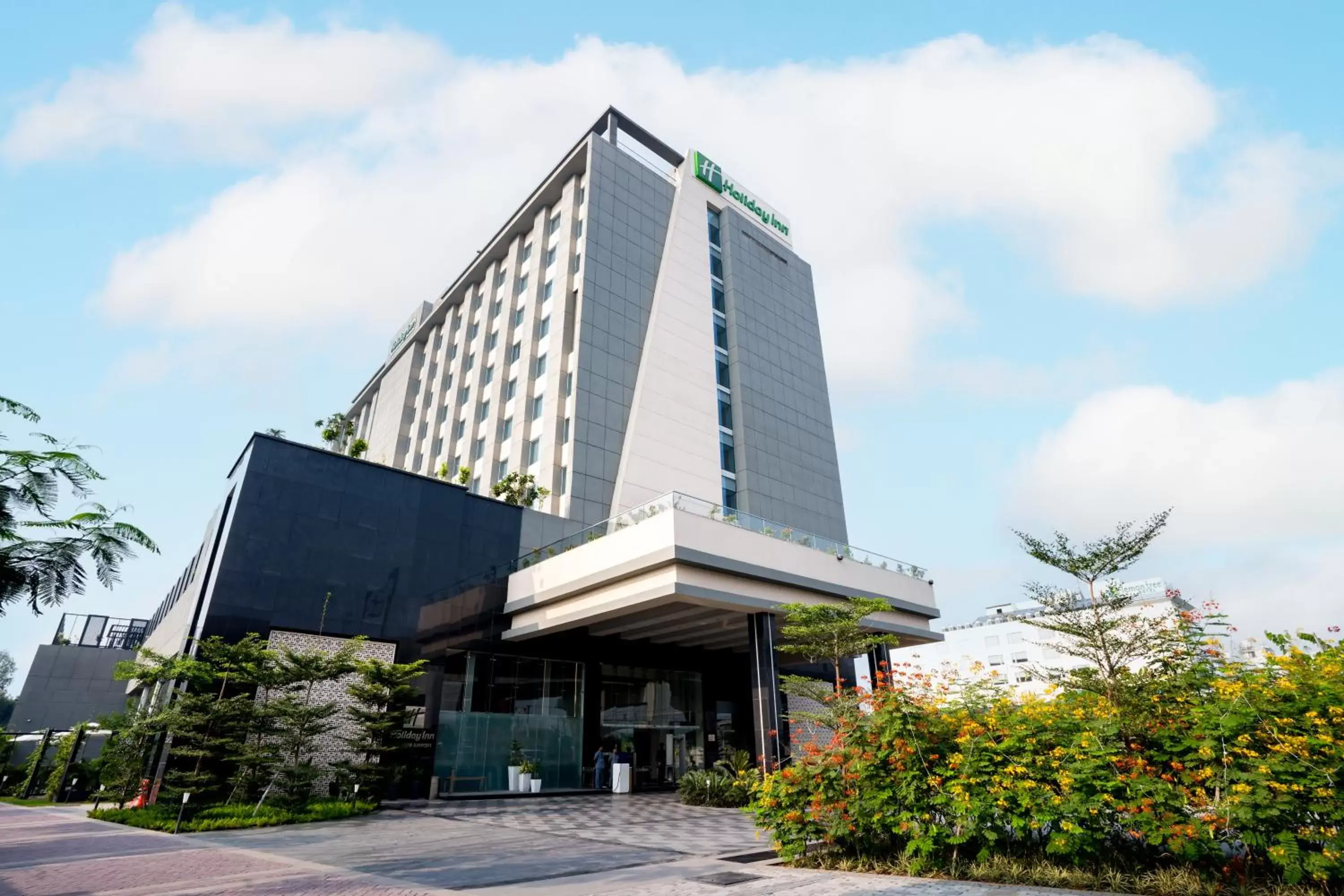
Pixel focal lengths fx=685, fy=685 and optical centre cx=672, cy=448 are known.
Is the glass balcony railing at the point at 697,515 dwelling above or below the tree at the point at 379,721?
above

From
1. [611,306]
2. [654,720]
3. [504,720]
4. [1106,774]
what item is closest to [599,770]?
[654,720]

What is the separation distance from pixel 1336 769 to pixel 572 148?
4340cm

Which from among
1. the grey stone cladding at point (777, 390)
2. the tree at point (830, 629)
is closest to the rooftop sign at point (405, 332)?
the grey stone cladding at point (777, 390)

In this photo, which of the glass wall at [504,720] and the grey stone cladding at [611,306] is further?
the grey stone cladding at [611,306]

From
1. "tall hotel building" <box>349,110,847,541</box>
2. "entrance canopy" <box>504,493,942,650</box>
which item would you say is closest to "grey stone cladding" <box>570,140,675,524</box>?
"tall hotel building" <box>349,110,847,541</box>

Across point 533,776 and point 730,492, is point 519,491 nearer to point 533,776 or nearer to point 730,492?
point 730,492

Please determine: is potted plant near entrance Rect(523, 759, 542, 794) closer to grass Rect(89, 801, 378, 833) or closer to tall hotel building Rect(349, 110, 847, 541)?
grass Rect(89, 801, 378, 833)

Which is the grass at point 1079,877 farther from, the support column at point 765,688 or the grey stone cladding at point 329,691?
the grey stone cladding at point 329,691

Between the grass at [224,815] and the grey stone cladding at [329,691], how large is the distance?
99.0 inches

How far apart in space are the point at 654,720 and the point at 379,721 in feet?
40.2

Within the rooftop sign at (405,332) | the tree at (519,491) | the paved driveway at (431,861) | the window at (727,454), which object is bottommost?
the paved driveway at (431,861)

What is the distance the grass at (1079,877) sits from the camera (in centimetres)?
728

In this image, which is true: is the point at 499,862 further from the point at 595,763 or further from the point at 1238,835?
the point at 595,763

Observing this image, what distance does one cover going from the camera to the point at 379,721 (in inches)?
770
